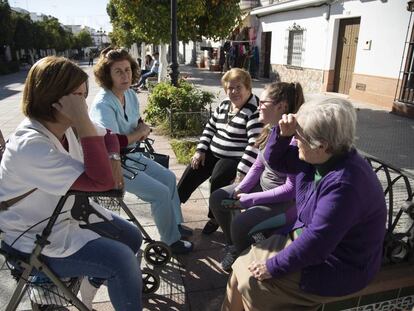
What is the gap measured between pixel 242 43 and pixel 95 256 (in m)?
19.0

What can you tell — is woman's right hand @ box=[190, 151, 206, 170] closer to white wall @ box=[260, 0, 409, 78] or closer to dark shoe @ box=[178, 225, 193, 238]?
dark shoe @ box=[178, 225, 193, 238]

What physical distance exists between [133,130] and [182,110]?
4.04m

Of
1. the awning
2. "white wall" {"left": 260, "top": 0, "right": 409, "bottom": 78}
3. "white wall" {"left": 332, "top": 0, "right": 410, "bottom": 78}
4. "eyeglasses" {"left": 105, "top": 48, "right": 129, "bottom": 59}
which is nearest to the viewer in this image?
"eyeglasses" {"left": 105, "top": 48, "right": 129, "bottom": 59}

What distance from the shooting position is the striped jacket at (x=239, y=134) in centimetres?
315

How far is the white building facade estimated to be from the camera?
31.0 feet

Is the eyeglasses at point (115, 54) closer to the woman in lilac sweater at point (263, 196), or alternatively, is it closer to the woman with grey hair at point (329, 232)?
the woman in lilac sweater at point (263, 196)

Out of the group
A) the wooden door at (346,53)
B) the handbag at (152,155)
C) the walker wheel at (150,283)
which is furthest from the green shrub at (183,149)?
the wooden door at (346,53)

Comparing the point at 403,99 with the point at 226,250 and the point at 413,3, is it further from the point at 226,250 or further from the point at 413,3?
the point at 226,250

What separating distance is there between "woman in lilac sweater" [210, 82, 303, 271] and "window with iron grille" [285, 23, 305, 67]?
12.3 meters

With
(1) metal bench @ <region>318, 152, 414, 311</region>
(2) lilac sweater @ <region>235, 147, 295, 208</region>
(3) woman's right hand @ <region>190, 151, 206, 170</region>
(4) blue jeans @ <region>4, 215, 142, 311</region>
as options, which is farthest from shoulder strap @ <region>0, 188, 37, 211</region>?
(3) woman's right hand @ <region>190, 151, 206, 170</region>

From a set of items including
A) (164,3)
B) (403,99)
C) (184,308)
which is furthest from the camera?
(403,99)

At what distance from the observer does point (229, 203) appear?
271 cm

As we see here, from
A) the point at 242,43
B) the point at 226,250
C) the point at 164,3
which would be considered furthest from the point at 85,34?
the point at 226,250

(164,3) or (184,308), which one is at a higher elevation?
(164,3)
